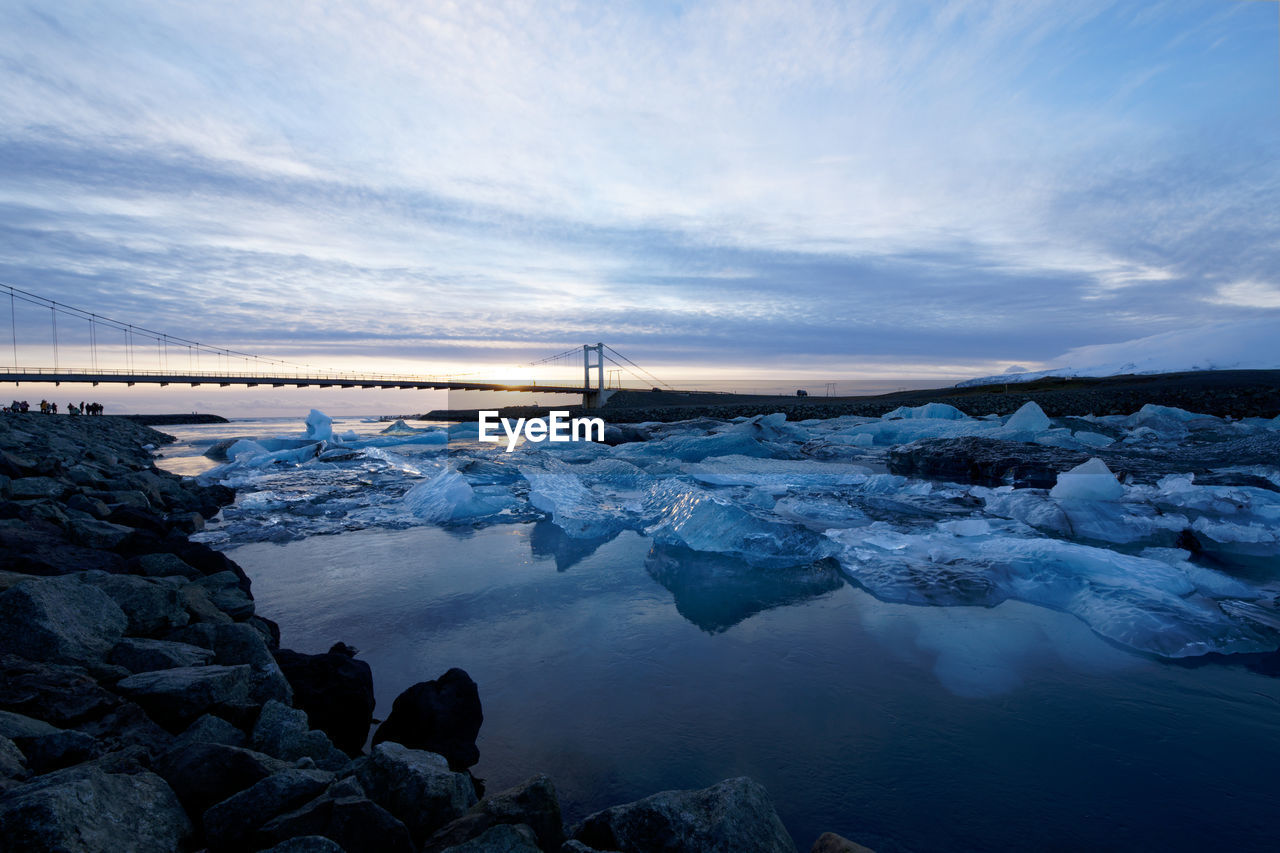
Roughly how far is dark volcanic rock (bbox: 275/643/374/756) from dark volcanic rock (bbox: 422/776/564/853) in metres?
1.04

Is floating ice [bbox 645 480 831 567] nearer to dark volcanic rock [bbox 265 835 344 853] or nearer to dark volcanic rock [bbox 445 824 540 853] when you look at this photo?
dark volcanic rock [bbox 445 824 540 853]

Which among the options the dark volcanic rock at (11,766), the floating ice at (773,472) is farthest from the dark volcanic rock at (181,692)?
the floating ice at (773,472)

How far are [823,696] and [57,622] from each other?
3.16m

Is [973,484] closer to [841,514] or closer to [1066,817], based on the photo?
[841,514]

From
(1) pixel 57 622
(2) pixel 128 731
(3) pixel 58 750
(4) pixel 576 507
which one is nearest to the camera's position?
(3) pixel 58 750

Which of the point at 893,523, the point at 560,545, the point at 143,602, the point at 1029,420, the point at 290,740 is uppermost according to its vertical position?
the point at 1029,420

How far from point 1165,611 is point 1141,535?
2.83 m

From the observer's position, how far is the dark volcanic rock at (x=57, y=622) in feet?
7.54

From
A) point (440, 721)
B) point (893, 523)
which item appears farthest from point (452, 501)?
point (440, 721)

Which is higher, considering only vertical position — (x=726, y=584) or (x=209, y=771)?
(x=209, y=771)

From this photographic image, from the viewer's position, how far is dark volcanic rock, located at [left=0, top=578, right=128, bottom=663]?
2297 mm

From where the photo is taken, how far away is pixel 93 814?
1452 mm

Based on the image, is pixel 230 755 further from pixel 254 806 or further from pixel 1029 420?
pixel 1029 420

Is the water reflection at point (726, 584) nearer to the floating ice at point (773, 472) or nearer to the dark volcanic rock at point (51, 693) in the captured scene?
the dark volcanic rock at point (51, 693)
